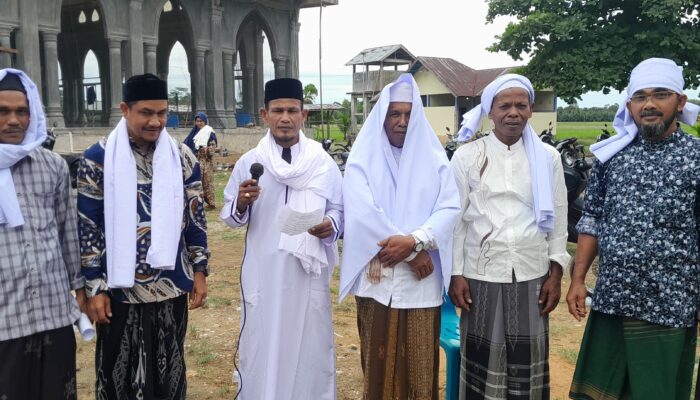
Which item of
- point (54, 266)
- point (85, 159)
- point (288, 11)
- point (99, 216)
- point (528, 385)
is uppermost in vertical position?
point (288, 11)

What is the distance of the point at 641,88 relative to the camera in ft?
8.54

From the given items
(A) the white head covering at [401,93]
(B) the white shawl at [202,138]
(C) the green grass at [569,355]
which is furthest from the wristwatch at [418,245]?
(B) the white shawl at [202,138]

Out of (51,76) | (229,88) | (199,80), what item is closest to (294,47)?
(229,88)

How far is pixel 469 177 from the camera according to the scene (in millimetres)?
2881

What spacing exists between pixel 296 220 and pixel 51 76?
14507 mm

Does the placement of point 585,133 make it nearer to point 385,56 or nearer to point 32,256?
point 385,56

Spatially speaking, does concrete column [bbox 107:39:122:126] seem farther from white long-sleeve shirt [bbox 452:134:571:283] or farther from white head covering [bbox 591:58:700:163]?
white head covering [bbox 591:58:700:163]

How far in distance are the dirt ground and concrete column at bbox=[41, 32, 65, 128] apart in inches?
439

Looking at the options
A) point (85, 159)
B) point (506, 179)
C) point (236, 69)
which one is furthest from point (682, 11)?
point (85, 159)

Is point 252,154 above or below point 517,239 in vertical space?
above

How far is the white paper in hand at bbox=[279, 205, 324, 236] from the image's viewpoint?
9.30ft

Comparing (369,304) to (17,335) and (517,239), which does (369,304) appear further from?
(17,335)

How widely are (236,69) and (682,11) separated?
15091 mm

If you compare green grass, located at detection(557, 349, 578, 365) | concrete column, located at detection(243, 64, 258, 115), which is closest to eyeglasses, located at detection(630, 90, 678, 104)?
green grass, located at detection(557, 349, 578, 365)
